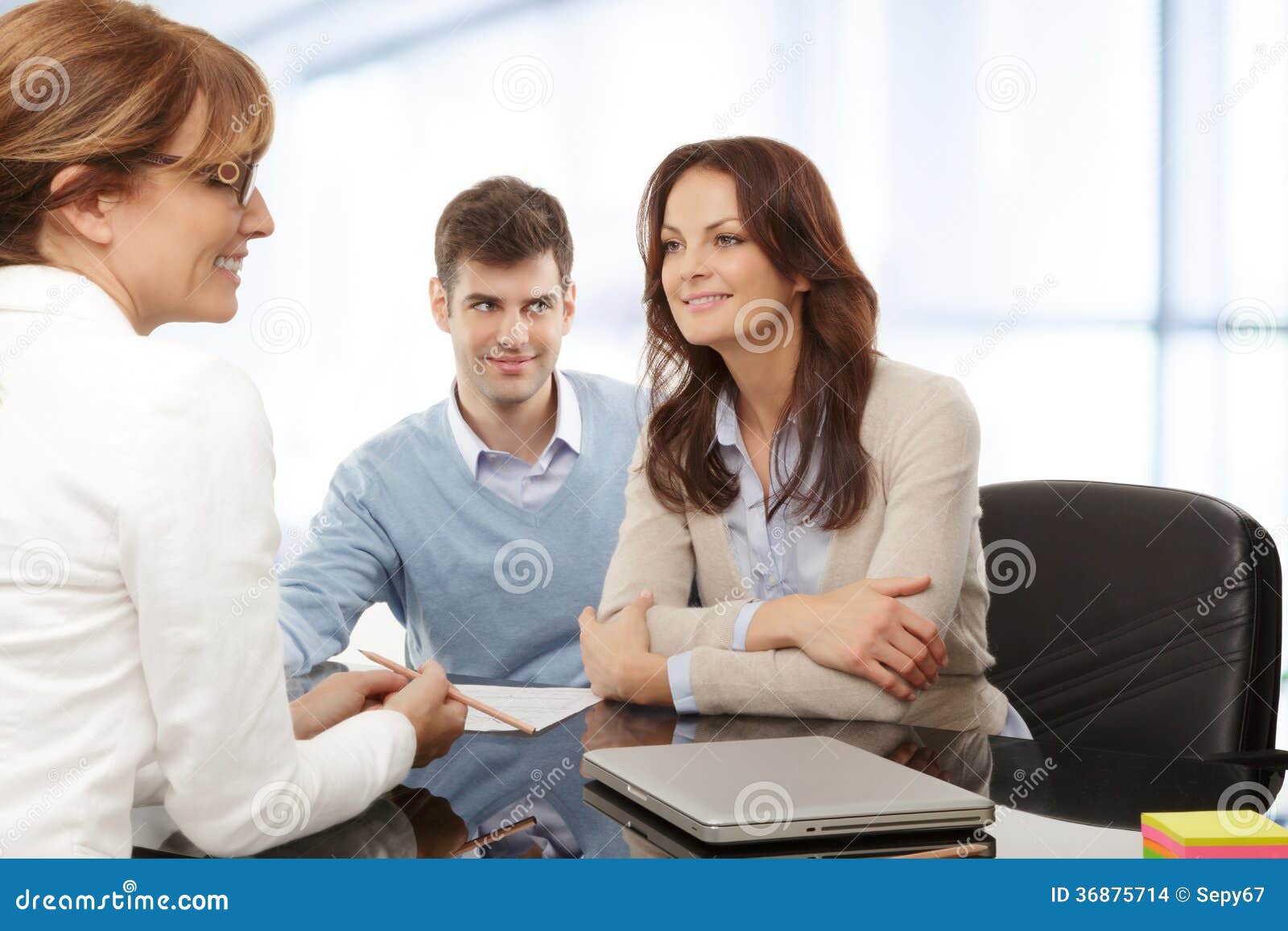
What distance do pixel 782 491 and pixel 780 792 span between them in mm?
944

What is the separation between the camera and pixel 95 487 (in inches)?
32.7

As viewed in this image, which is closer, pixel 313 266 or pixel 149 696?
pixel 149 696

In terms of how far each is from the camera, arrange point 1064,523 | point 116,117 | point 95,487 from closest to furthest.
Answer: point 95,487 < point 116,117 < point 1064,523

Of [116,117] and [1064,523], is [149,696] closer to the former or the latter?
[116,117]

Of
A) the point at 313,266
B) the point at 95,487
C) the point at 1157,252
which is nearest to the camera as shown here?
the point at 95,487

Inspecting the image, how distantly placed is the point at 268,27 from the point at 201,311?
2852 millimetres

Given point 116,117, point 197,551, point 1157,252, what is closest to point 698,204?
point 116,117

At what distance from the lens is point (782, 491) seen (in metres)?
1.90

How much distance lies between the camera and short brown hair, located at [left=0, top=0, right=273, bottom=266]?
37.1 inches
